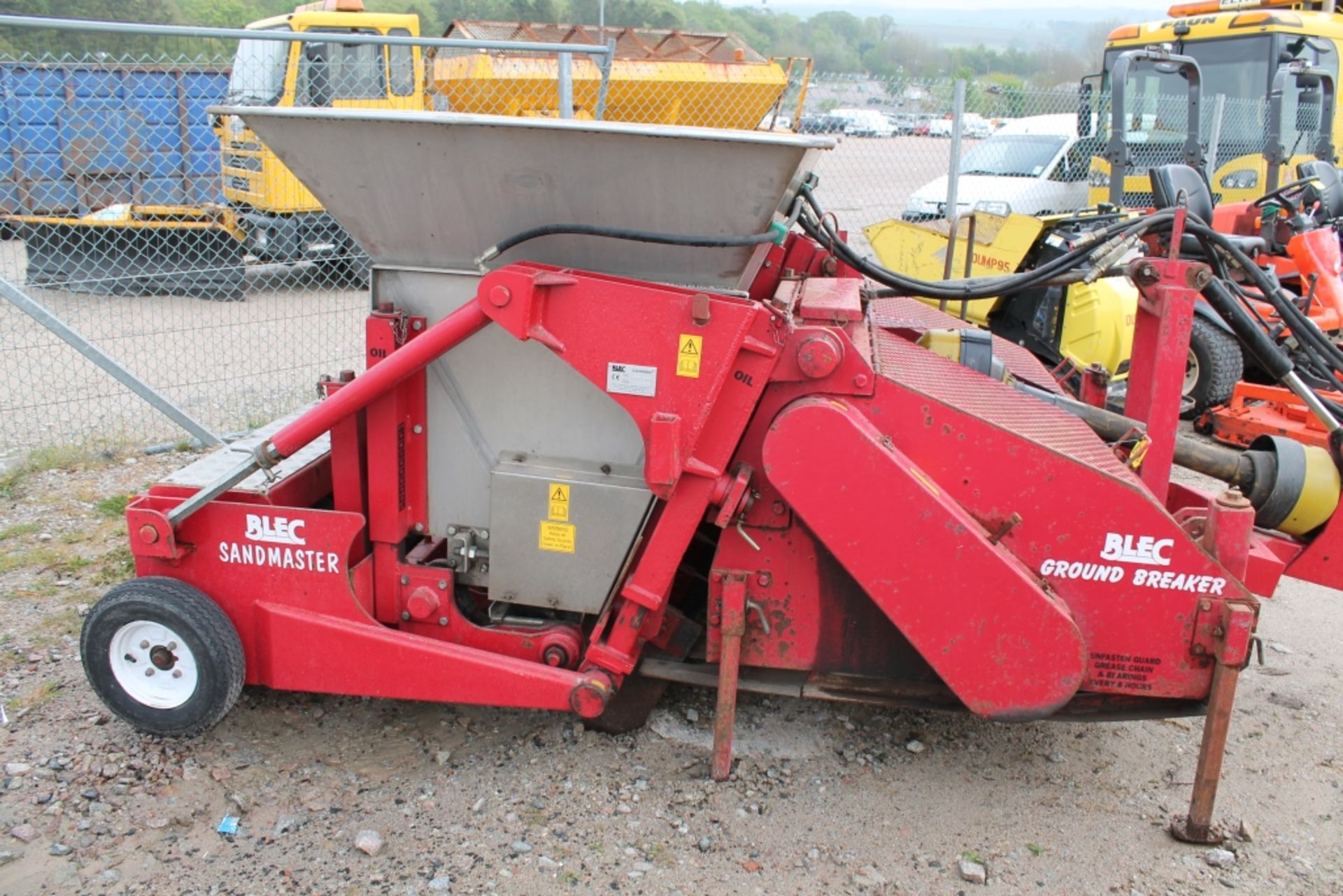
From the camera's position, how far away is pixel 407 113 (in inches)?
103

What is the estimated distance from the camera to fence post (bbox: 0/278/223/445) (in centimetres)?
420

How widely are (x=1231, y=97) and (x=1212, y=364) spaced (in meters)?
5.54

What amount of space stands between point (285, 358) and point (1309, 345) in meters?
6.40

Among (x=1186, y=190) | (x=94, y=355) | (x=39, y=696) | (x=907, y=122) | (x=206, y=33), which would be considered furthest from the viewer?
(x=907, y=122)

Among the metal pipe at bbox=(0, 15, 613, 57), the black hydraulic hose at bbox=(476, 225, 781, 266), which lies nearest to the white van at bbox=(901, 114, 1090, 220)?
the metal pipe at bbox=(0, 15, 613, 57)

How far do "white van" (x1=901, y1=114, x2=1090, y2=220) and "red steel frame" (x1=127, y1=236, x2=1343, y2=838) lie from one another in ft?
27.0

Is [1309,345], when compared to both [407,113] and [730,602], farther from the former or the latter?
[407,113]

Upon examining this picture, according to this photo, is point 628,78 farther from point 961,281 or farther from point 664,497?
point 664,497

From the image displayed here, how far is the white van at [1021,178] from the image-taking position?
11.2 m

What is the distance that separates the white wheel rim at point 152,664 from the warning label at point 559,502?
1064mm

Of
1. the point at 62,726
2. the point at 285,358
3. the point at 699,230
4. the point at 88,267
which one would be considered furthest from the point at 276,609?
the point at 88,267

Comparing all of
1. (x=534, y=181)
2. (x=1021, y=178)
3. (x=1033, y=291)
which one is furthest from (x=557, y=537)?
(x=1021, y=178)

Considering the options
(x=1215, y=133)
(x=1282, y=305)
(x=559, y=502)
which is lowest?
(x=559, y=502)

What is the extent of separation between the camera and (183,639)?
9.70 feet
